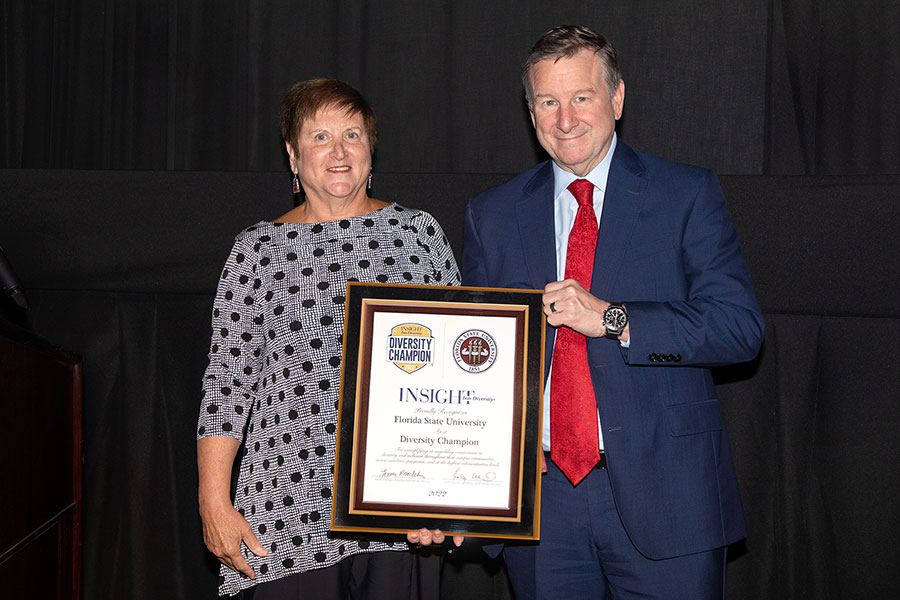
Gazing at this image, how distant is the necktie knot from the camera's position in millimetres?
1686

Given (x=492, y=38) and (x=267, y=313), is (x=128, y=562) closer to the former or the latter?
(x=267, y=313)

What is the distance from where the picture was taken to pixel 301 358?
5.67 ft

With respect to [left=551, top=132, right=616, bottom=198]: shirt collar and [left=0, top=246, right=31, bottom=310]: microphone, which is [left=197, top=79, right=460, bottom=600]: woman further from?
[left=0, top=246, right=31, bottom=310]: microphone

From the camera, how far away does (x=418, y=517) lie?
5.02 ft

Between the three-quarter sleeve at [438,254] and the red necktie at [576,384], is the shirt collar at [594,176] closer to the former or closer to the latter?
the red necktie at [576,384]

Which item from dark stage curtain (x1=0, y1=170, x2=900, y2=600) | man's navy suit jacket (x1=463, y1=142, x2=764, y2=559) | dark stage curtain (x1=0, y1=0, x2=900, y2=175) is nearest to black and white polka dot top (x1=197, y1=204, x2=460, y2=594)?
man's navy suit jacket (x1=463, y1=142, x2=764, y2=559)

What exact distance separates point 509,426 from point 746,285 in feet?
1.85

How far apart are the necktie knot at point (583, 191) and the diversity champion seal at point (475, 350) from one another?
14.4 inches

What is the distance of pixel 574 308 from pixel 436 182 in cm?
110

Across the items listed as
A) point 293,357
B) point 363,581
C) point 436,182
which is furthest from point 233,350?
point 436,182

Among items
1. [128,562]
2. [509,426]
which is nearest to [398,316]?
[509,426]
